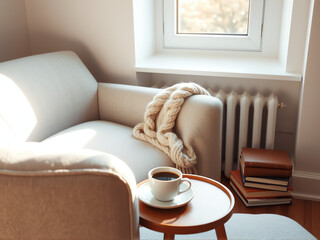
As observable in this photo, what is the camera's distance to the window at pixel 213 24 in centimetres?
209

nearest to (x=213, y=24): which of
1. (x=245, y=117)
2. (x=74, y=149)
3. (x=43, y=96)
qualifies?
(x=245, y=117)

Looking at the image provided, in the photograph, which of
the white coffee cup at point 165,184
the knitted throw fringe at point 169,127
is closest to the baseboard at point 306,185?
the knitted throw fringe at point 169,127

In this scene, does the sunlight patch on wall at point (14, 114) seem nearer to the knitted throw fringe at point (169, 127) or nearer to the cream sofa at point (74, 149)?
the cream sofa at point (74, 149)

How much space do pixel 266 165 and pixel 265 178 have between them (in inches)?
2.8

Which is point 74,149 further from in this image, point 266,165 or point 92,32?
→ point 92,32

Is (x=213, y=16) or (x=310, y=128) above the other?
(x=213, y=16)

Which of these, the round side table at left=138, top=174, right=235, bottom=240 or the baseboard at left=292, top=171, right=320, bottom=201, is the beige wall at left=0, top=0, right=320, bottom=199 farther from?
the round side table at left=138, top=174, right=235, bottom=240

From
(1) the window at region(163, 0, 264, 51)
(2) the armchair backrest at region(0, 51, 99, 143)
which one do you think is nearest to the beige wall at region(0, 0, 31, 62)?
(2) the armchair backrest at region(0, 51, 99, 143)

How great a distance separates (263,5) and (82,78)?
1062 mm

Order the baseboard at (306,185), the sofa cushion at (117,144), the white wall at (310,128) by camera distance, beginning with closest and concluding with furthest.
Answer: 1. the sofa cushion at (117,144)
2. the white wall at (310,128)
3. the baseboard at (306,185)

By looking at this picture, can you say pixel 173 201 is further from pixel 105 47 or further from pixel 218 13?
pixel 218 13

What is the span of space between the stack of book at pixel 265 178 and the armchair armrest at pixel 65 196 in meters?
1.00

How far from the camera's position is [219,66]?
77.6 inches

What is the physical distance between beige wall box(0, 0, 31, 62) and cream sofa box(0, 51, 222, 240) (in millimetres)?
411
